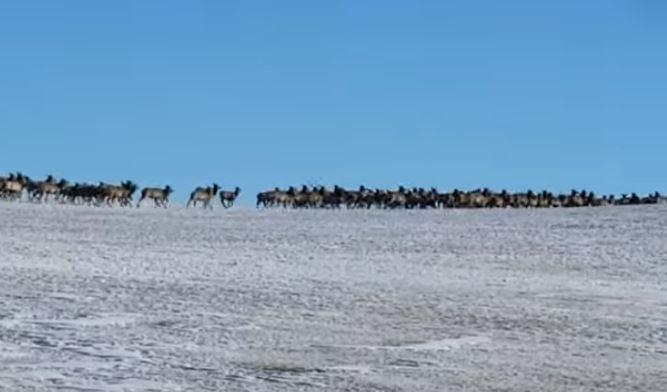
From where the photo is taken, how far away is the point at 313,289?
19.2 metres

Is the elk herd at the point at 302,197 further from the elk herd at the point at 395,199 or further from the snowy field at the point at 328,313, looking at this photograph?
the snowy field at the point at 328,313

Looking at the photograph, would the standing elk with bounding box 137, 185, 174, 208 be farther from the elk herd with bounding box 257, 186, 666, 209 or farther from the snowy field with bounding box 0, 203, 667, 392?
the snowy field with bounding box 0, 203, 667, 392

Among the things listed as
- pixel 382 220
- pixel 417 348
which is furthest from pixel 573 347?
pixel 382 220

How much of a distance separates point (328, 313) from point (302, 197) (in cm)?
5243

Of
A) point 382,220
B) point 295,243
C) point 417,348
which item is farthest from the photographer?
point 382,220

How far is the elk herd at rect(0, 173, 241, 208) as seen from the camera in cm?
6222

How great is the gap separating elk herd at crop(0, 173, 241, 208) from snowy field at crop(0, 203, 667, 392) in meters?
31.5

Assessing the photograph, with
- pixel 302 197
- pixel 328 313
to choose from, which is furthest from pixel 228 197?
pixel 328 313

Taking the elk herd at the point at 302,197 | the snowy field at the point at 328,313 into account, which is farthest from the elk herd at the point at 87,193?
the snowy field at the point at 328,313

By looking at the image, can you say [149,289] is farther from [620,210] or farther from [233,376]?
[620,210]

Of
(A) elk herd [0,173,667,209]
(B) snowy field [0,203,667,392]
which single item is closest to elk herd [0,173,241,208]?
(A) elk herd [0,173,667,209]

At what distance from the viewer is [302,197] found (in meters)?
68.8

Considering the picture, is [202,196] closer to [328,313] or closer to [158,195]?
[158,195]

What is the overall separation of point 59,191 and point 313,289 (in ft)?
150
